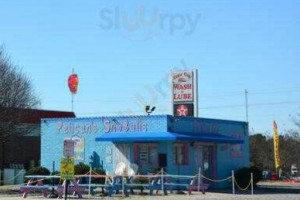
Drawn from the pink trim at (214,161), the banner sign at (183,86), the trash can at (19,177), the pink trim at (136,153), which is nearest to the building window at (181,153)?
the pink trim at (136,153)

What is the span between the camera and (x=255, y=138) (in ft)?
238

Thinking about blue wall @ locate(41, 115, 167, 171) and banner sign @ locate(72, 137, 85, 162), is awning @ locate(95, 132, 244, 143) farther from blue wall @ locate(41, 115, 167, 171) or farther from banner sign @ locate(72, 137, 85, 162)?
banner sign @ locate(72, 137, 85, 162)

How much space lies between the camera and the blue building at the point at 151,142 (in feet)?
109

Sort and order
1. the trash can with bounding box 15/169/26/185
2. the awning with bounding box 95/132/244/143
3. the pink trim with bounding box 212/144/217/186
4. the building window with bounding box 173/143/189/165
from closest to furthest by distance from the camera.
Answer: the awning with bounding box 95/132/244/143
the building window with bounding box 173/143/189/165
the pink trim with bounding box 212/144/217/186
the trash can with bounding box 15/169/26/185

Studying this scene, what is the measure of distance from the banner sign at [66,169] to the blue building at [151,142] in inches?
415

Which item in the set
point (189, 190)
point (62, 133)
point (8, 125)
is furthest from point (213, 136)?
point (8, 125)

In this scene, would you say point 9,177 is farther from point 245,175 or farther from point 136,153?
point 245,175

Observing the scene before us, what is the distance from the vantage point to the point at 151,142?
33.6 metres

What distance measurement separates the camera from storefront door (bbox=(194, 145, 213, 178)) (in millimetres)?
34969

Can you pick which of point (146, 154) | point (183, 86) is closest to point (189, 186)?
point (146, 154)

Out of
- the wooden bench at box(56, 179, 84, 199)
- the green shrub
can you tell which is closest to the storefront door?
the green shrub

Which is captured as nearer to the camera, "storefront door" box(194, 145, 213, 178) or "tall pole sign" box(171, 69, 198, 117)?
"storefront door" box(194, 145, 213, 178)

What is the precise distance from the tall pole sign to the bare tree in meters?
8.94

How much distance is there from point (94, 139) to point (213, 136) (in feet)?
22.0
